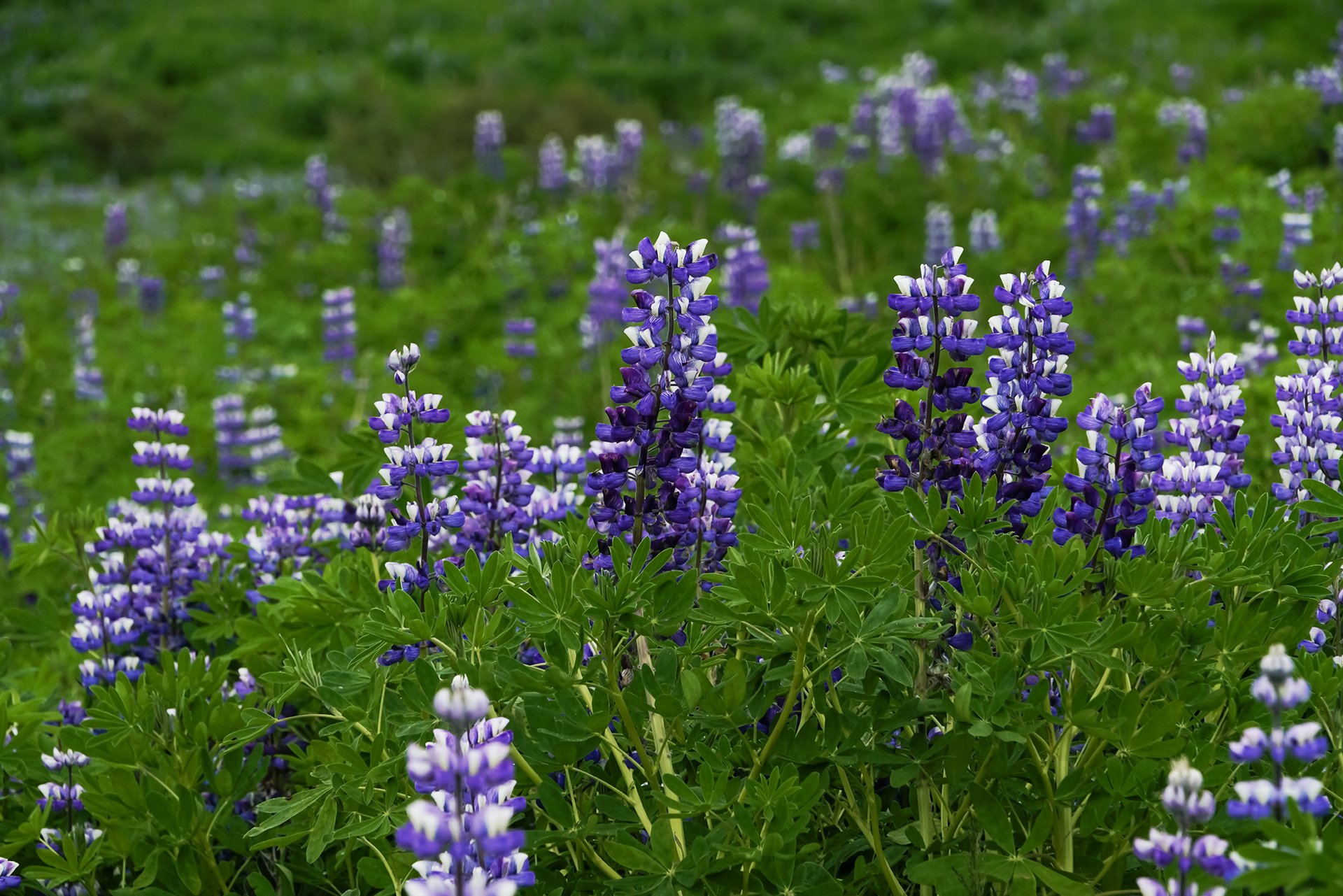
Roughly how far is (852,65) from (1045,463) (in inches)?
558

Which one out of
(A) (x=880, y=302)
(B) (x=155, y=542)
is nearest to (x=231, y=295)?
(A) (x=880, y=302)

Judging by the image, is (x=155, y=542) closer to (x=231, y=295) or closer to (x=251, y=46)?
(x=231, y=295)

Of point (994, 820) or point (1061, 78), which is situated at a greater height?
point (1061, 78)

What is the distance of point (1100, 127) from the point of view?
24.8 feet

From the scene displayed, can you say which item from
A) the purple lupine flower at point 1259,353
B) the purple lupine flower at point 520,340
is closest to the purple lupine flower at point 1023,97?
the purple lupine flower at point 520,340

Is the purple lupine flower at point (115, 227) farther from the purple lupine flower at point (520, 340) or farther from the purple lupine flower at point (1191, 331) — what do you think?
the purple lupine flower at point (1191, 331)

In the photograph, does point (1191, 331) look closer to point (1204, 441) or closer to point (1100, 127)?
point (1204, 441)

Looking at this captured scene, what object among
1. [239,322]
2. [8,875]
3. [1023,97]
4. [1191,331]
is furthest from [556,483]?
[1023,97]

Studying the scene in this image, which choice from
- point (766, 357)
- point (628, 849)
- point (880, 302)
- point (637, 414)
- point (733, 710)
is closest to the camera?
point (628, 849)

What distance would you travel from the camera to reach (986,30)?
589 inches

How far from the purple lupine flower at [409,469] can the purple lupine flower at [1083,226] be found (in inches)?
171

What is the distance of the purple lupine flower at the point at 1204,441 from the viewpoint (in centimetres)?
228

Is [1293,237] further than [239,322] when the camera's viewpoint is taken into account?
No

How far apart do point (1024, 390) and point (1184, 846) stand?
32.6 inches
